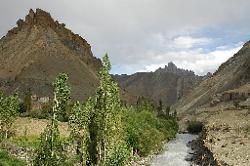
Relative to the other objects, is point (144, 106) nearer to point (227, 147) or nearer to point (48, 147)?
point (227, 147)

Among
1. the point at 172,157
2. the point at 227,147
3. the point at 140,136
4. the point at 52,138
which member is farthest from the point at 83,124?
the point at 227,147

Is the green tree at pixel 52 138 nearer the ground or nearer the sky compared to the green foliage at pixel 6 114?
nearer the ground

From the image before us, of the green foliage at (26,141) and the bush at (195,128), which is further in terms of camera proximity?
the bush at (195,128)

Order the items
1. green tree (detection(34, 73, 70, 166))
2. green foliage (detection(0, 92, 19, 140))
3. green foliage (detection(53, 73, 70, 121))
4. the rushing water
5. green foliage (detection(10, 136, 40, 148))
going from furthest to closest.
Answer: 1. the rushing water
2. green foliage (detection(0, 92, 19, 140))
3. green foliage (detection(10, 136, 40, 148))
4. green tree (detection(34, 73, 70, 166))
5. green foliage (detection(53, 73, 70, 121))

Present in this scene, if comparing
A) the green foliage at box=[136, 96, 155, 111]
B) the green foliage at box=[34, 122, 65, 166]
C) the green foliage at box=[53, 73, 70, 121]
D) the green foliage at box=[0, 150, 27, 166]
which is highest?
the green foliage at box=[136, 96, 155, 111]

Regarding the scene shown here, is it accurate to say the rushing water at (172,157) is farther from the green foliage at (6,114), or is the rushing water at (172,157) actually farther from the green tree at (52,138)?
the green tree at (52,138)

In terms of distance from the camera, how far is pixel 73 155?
54094mm

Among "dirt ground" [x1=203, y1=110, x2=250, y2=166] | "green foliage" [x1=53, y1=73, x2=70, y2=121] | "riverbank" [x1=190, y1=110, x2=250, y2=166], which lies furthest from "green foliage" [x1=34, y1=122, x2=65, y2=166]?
"dirt ground" [x1=203, y1=110, x2=250, y2=166]

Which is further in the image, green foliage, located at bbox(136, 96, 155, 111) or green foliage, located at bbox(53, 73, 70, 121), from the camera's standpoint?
green foliage, located at bbox(136, 96, 155, 111)

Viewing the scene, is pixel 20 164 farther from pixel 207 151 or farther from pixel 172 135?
pixel 172 135

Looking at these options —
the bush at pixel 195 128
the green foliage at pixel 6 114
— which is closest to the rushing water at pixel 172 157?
the green foliage at pixel 6 114

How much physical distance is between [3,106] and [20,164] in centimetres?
1556

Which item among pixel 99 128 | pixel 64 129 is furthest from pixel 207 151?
pixel 99 128

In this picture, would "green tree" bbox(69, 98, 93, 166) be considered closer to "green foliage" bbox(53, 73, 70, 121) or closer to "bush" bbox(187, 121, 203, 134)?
"green foliage" bbox(53, 73, 70, 121)
